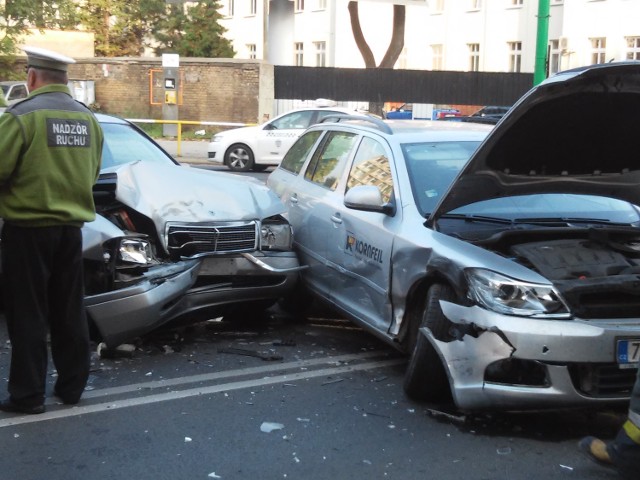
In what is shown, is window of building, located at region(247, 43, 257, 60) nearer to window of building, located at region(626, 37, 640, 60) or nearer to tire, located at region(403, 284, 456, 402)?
window of building, located at region(626, 37, 640, 60)

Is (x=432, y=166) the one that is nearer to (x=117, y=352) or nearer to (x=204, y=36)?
(x=117, y=352)

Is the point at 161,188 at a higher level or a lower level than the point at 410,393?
higher

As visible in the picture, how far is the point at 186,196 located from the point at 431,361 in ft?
7.46

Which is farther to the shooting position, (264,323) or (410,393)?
(264,323)

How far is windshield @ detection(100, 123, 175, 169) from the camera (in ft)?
24.0

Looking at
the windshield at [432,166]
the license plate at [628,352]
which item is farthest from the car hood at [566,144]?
the license plate at [628,352]

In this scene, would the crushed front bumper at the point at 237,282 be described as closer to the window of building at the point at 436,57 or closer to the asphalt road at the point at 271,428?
the asphalt road at the point at 271,428

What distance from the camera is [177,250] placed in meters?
6.11

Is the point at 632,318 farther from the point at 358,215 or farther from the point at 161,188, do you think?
the point at 161,188

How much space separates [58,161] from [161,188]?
5.21 ft

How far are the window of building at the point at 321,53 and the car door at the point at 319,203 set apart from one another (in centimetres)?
4217

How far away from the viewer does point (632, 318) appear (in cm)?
454

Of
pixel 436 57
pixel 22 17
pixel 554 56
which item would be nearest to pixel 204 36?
pixel 436 57

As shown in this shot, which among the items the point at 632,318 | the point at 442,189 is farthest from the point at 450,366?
the point at 442,189
